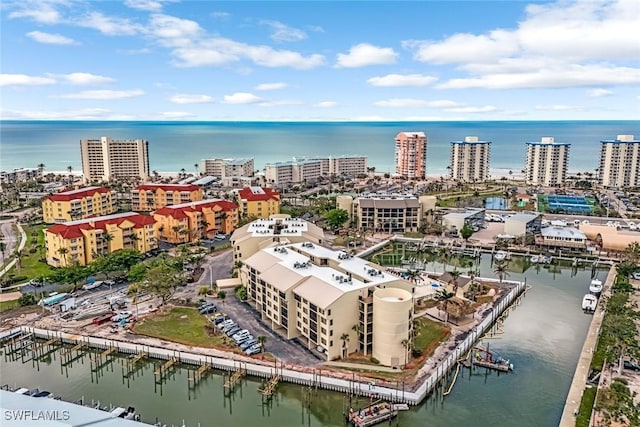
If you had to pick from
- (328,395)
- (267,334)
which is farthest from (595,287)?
(267,334)


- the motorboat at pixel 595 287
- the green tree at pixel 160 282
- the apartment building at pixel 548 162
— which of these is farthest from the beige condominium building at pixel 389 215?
the apartment building at pixel 548 162

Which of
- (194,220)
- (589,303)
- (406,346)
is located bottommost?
(589,303)

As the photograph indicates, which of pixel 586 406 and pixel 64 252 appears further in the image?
pixel 64 252

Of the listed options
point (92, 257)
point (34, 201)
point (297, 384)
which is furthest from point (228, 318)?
point (34, 201)

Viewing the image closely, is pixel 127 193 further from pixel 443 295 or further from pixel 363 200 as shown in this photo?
pixel 443 295

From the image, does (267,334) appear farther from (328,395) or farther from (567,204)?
(567,204)

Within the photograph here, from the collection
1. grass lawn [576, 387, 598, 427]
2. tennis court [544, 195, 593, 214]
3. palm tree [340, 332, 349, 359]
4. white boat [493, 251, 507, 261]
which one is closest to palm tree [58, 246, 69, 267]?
palm tree [340, 332, 349, 359]
